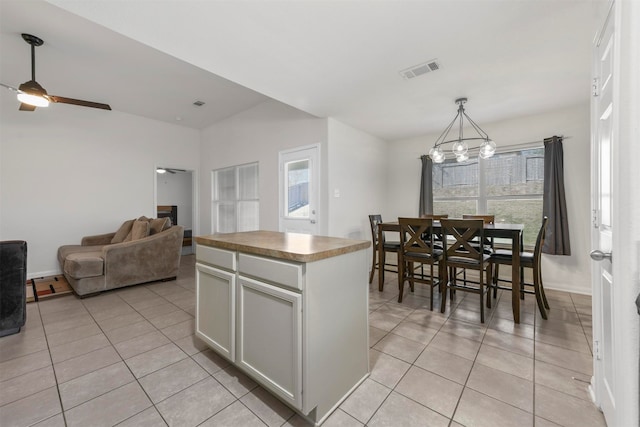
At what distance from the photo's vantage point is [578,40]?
2080 mm

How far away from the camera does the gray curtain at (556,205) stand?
3.44 meters

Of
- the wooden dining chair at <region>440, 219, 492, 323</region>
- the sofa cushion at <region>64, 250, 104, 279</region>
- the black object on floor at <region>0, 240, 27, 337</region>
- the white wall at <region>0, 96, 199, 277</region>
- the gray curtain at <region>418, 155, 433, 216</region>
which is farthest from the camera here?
the gray curtain at <region>418, 155, 433, 216</region>

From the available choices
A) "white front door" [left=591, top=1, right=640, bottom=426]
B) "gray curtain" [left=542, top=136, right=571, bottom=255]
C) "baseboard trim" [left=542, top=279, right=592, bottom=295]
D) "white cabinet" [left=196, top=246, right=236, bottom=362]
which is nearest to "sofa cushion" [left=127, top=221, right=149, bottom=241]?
"white cabinet" [left=196, top=246, right=236, bottom=362]

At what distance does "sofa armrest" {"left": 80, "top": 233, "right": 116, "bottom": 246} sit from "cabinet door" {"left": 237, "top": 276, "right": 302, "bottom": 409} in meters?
4.35

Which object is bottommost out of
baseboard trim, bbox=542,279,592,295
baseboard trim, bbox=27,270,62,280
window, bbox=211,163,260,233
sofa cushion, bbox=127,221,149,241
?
baseboard trim, bbox=542,279,592,295

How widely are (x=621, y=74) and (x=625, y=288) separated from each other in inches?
29.1

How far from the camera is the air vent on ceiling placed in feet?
7.95

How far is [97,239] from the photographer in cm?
445

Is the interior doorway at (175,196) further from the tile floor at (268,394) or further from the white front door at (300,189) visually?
the tile floor at (268,394)

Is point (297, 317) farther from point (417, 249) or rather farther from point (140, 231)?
point (140, 231)

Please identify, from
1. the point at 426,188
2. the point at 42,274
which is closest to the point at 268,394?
the point at 426,188

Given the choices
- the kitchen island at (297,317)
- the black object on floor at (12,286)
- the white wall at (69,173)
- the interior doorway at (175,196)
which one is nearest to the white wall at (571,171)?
the kitchen island at (297,317)

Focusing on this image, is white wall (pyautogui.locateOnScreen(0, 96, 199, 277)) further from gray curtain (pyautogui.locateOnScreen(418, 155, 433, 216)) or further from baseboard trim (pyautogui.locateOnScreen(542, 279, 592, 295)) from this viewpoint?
baseboard trim (pyautogui.locateOnScreen(542, 279, 592, 295))

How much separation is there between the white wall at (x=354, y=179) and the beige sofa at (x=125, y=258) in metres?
2.50
